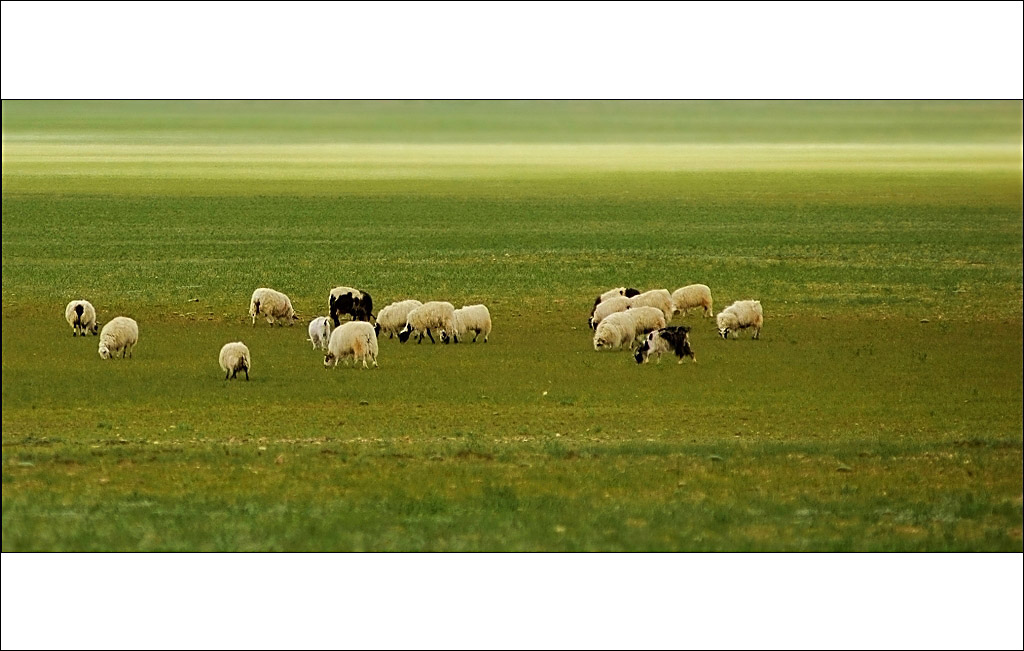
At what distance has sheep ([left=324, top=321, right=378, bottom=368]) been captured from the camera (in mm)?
23750

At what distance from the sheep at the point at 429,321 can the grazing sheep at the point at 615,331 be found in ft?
9.08

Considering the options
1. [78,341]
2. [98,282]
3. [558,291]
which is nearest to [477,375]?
[78,341]

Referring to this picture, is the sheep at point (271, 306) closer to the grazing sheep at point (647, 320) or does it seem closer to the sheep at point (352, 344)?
the sheep at point (352, 344)

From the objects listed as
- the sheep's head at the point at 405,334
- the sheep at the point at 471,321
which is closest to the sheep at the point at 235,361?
the sheep's head at the point at 405,334

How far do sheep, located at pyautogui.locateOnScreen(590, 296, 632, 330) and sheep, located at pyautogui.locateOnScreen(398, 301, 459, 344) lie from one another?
315 cm

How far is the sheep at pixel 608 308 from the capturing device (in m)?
29.3

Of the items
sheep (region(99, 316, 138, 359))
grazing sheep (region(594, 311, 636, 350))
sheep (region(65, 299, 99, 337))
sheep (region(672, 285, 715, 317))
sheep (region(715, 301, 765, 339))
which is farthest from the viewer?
sheep (region(672, 285, 715, 317))

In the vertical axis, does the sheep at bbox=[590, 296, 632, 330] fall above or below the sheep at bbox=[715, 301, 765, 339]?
above

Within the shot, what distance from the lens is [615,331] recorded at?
26.5 metres

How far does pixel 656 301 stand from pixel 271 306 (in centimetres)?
795

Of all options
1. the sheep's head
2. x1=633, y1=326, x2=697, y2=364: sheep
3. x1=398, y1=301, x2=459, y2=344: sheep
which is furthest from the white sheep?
x1=633, y1=326, x2=697, y2=364: sheep

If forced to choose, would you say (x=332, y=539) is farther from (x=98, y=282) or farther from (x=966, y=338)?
(x=98, y=282)

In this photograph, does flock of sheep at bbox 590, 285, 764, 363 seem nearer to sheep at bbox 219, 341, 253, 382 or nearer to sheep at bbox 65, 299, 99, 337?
sheep at bbox 219, 341, 253, 382

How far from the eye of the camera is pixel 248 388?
21.5 m
